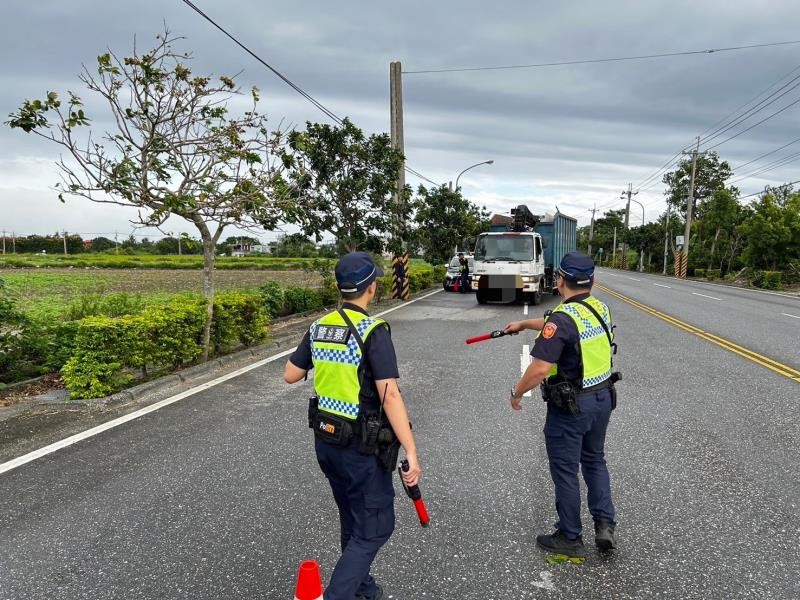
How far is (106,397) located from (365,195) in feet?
35.1

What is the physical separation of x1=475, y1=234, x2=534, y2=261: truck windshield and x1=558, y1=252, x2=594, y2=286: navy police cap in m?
13.7

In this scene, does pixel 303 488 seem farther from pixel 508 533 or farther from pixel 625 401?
pixel 625 401

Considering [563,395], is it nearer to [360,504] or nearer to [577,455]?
[577,455]

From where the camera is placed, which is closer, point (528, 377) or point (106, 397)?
point (528, 377)

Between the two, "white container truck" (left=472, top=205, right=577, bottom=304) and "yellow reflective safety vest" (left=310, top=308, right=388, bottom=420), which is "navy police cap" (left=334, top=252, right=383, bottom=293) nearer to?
"yellow reflective safety vest" (left=310, top=308, right=388, bottom=420)

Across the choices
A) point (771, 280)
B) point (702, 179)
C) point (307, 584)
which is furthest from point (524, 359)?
point (702, 179)

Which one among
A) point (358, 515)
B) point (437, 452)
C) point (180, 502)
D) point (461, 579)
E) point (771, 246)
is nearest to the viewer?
point (358, 515)

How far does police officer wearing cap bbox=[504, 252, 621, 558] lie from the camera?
289 cm

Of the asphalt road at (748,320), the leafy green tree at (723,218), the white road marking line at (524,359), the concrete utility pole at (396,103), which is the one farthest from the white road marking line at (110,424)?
the leafy green tree at (723,218)

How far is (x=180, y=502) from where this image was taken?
3.59 metres

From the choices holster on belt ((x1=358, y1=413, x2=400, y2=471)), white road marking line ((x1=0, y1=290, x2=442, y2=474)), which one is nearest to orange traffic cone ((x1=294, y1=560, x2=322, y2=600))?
holster on belt ((x1=358, y1=413, x2=400, y2=471))

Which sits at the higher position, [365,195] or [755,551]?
[365,195]

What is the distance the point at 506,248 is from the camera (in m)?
16.8

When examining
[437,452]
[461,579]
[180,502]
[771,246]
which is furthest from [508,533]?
[771,246]
